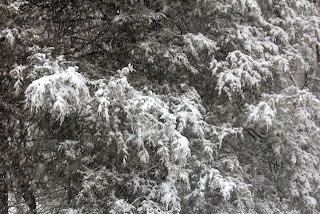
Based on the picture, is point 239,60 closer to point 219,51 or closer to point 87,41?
point 219,51

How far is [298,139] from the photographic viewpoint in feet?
22.6

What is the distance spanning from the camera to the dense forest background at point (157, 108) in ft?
15.8

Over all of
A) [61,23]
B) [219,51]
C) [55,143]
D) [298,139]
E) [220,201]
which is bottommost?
[220,201]

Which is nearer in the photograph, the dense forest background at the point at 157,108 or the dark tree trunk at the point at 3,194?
the dense forest background at the point at 157,108

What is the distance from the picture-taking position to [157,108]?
4953 mm

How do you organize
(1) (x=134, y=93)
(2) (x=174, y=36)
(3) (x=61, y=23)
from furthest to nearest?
(2) (x=174, y=36) → (3) (x=61, y=23) → (1) (x=134, y=93)

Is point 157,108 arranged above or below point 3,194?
above

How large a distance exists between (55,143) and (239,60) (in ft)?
10.3

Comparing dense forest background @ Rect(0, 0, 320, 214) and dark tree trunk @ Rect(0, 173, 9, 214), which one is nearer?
dense forest background @ Rect(0, 0, 320, 214)

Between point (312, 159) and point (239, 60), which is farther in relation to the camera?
point (312, 159)

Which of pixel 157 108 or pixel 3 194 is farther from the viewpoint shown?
pixel 3 194

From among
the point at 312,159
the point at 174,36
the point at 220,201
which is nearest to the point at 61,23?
the point at 174,36

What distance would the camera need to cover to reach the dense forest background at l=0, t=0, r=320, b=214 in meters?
4.82

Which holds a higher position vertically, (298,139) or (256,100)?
(256,100)
